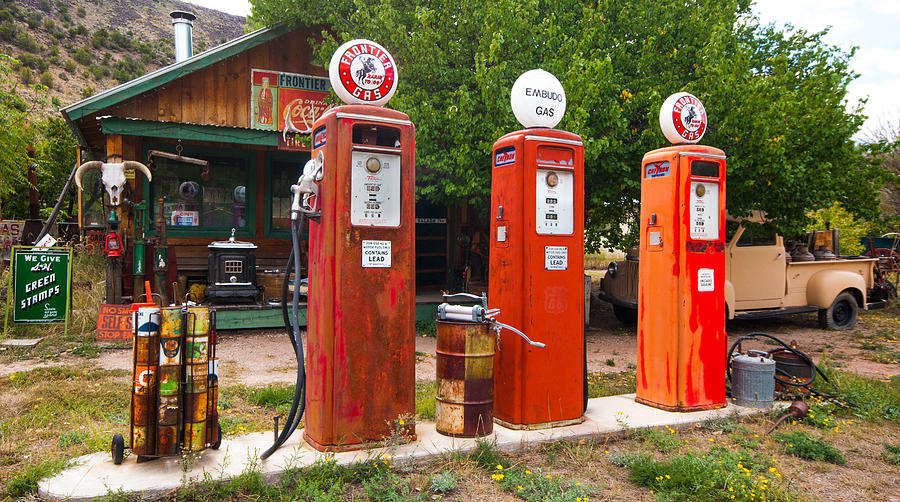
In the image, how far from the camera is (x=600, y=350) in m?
9.21

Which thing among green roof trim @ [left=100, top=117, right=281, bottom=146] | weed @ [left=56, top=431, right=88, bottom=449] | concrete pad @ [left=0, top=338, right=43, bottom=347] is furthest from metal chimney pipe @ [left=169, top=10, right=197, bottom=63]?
weed @ [left=56, top=431, right=88, bottom=449]

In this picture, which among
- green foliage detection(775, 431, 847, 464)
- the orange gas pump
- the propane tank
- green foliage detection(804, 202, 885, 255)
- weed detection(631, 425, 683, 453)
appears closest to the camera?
the orange gas pump

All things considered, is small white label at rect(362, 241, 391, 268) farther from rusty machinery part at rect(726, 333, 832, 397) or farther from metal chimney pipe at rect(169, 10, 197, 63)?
metal chimney pipe at rect(169, 10, 197, 63)

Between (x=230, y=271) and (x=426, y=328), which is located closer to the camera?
(x=230, y=271)

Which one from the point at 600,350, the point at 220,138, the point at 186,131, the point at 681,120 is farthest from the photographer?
the point at 220,138

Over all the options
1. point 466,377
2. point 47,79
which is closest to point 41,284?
point 466,377

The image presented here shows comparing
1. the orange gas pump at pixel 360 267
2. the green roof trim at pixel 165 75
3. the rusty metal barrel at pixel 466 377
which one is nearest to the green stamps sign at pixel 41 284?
the green roof trim at pixel 165 75

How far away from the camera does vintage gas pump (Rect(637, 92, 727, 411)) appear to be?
536 centimetres

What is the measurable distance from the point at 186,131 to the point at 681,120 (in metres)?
8.34

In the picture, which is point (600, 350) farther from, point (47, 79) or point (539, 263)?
point (47, 79)

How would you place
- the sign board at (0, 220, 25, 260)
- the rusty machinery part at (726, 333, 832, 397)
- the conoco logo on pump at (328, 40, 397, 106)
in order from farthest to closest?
1. the sign board at (0, 220, 25, 260)
2. the rusty machinery part at (726, 333, 832, 397)
3. the conoco logo on pump at (328, 40, 397, 106)

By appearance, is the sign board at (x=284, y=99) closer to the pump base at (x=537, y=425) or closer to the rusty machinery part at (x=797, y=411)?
the pump base at (x=537, y=425)

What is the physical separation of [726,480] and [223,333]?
26.1 feet

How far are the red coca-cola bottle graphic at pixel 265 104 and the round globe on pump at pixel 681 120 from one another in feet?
27.0
